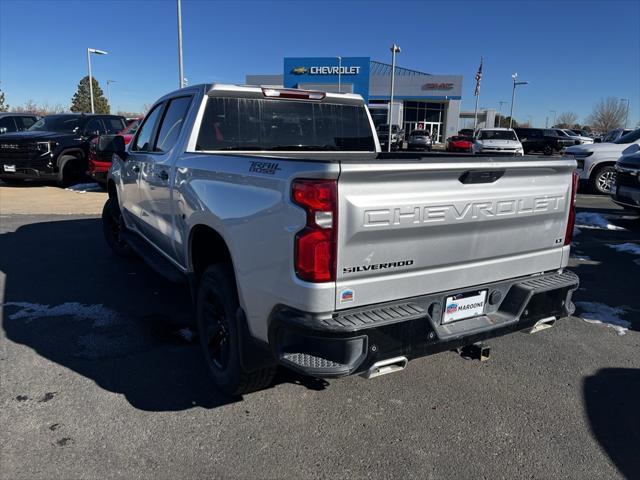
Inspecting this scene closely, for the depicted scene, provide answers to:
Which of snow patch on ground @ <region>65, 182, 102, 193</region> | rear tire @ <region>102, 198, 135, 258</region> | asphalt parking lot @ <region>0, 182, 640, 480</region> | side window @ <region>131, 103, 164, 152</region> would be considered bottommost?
asphalt parking lot @ <region>0, 182, 640, 480</region>

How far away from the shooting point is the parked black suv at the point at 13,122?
52.7 ft

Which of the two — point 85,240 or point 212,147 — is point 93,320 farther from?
point 85,240

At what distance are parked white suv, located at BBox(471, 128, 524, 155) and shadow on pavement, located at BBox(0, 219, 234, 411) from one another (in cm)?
1754

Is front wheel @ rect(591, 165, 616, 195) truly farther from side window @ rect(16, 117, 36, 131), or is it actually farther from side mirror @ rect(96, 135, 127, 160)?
side window @ rect(16, 117, 36, 131)

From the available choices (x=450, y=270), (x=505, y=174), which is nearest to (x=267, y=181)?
(x=450, y=270)

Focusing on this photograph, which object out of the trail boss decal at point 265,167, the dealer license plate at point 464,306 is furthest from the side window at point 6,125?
the dealer license plate at point 464,306

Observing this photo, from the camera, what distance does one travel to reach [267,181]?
8.49 ft

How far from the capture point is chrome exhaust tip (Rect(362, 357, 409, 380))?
2479 millimetres

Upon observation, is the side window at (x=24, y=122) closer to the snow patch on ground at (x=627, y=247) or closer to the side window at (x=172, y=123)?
the side window at (x=172, y=123)

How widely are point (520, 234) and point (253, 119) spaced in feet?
7.65

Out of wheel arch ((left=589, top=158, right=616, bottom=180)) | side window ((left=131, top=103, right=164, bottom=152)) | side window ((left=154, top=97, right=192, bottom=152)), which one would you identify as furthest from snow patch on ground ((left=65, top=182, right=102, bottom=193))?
wheel arch ((left=589, top=158, right=616, bottom=180))

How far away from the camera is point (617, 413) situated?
10.5ft

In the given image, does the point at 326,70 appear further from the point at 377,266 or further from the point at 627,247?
the point at 377,266

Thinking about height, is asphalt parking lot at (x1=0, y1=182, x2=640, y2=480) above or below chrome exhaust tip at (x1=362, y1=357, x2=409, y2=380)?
below
